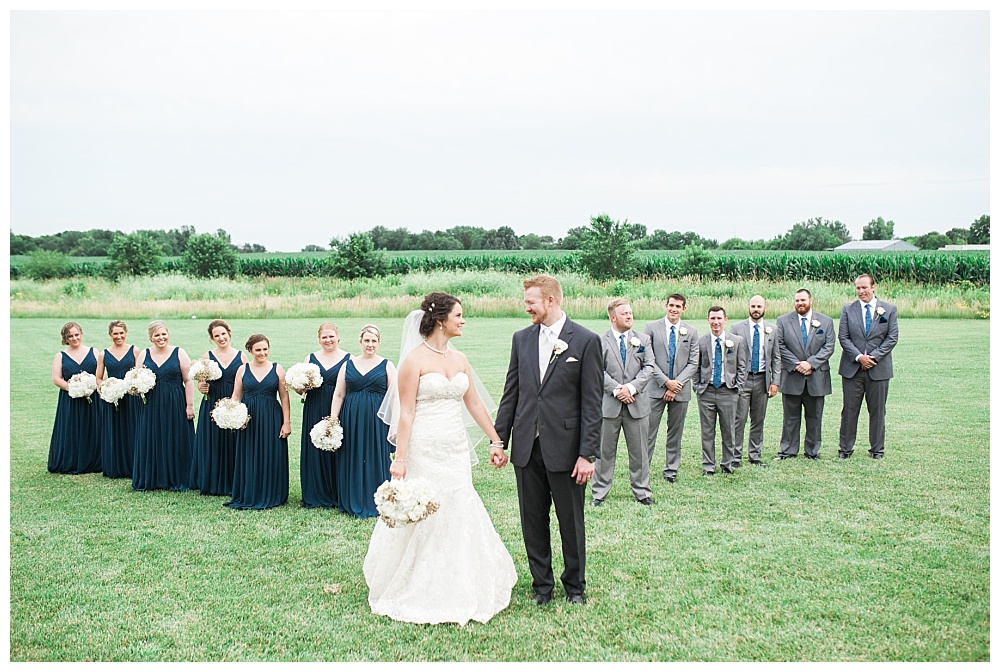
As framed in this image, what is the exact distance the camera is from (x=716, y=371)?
8414 mm

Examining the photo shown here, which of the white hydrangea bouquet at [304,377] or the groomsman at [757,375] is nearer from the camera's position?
the white hydrangea bouquet at [304,377]

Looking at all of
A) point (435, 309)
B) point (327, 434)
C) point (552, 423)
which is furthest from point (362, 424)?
point (552, 423)

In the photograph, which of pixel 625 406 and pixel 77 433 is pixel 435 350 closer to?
pixel 625 406

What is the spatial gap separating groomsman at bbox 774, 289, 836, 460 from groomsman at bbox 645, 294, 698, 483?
5.11 feet

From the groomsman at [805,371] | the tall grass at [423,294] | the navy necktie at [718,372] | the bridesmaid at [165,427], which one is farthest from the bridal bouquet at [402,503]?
the tall grass at [423,294]

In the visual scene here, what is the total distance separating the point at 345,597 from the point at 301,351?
49.3 ft

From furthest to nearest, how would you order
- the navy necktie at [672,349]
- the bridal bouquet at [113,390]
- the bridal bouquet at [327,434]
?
the bridal bouquet at [113,390] → the navy necktie at [672,349] → the bridal bouquet at [327,434]

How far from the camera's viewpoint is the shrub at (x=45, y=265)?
41.6m

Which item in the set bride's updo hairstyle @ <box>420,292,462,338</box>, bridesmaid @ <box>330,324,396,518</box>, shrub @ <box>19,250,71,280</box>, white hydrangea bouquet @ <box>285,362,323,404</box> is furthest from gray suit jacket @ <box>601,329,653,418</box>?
shrub @ <box>19,250,71,280</box>

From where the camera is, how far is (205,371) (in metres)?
7.74

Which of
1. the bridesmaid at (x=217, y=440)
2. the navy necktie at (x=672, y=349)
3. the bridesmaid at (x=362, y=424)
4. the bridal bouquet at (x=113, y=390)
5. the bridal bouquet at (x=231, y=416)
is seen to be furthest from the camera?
the bridal bouquet at (x=113, y=390)

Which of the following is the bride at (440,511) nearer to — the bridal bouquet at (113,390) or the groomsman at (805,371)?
the bridal bouquet at (113,390)

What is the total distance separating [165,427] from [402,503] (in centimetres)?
442

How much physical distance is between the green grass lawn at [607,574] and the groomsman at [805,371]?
321 mm
